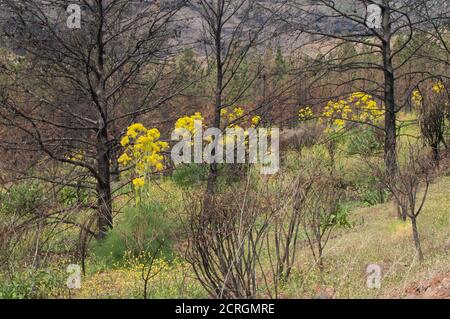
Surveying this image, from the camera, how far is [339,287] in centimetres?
511

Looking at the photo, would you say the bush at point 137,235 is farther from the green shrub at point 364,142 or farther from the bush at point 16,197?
the green shrub at point 364,142

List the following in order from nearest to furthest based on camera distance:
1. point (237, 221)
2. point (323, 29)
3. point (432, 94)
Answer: point (237, 221) < point (323, 29) < point (432, 94)

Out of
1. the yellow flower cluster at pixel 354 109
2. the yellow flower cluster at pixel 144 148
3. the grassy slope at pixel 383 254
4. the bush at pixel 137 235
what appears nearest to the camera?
the grassy slope at pixel 383 254

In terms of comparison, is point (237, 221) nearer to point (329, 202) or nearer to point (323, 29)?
point (329, 202)

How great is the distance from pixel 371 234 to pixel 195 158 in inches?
219

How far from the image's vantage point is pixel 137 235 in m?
7.49

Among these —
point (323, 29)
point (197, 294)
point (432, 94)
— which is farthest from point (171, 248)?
point (432, 94)

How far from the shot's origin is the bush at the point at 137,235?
7.48 meters

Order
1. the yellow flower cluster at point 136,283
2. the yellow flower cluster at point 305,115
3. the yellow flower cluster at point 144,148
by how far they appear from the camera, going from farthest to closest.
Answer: the yellow flower cluster at point 305,115
the yellow flower cluster at point 144,148
the yellow flower cluster at point 136,283

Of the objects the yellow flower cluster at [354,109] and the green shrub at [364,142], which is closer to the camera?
the yellow flower cluster at [354,109]

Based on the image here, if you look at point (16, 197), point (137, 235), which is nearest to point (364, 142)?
point (16, 197)

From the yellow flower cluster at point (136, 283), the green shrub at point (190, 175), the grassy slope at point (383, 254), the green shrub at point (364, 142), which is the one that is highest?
the green shrub at point (364, 142)

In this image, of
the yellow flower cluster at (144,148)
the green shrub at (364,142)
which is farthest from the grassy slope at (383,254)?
the green shrub at (364,142)

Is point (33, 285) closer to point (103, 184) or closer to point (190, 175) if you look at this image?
point (103, 184)
